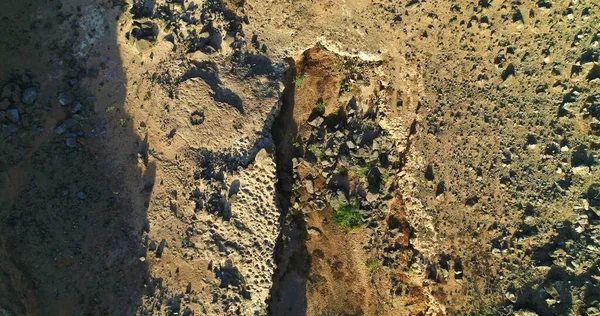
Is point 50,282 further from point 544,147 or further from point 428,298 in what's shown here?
point 544,147

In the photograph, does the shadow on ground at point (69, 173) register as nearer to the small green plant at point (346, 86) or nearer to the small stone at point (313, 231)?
the small stone at point (313, 231)

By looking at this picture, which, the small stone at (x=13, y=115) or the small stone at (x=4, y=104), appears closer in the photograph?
the small stone at (x=4, y=104)

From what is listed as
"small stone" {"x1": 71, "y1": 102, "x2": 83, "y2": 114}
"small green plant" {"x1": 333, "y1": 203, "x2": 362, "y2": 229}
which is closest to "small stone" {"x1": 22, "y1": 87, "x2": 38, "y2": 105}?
"small stone" {"x1": 71, "y1": 102, "x2": 83, "y2": 114}

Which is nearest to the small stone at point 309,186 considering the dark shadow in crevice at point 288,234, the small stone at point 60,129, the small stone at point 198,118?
the dark shadow in crevice at point 288,234

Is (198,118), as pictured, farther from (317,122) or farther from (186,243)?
(317,122)

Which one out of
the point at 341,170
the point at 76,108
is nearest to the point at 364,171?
the point at 341,170

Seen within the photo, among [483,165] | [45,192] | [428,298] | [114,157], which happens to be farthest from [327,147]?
[45,192]
